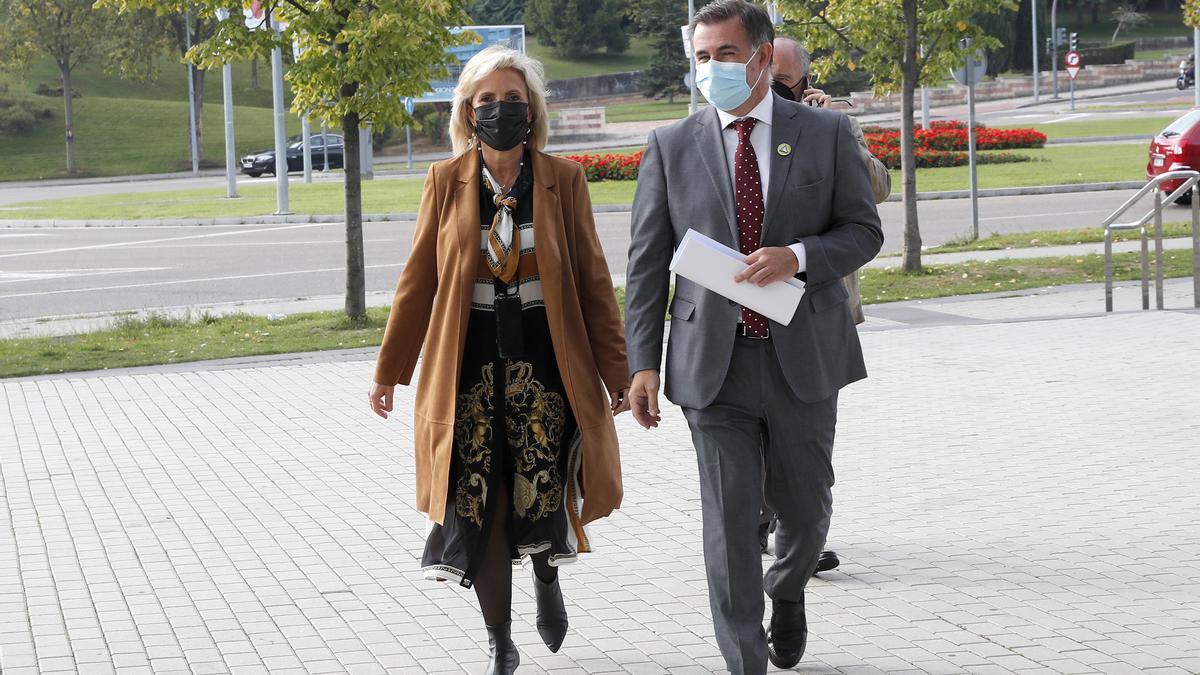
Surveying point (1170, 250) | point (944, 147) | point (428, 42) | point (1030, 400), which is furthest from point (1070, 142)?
point (1030, 400)

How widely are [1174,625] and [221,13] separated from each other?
35.6ft

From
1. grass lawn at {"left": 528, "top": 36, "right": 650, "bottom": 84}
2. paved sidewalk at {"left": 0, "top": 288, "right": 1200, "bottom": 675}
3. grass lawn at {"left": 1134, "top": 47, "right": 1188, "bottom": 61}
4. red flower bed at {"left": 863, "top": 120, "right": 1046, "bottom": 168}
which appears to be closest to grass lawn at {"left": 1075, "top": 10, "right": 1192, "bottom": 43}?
grass lawn at {"left": 1134, "top": 47, "right": 1188, "bottom": 61}

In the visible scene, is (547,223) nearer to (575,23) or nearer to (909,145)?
(909,145)

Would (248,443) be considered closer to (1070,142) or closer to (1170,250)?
(1170,250)

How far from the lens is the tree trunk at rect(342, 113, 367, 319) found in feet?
47.0

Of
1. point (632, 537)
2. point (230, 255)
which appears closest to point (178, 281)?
point (230, 255)

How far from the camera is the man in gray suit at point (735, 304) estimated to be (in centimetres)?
449

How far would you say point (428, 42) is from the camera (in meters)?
14.0

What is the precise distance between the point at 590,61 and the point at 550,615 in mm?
83355

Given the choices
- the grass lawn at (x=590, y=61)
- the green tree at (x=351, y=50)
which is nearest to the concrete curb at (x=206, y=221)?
the green tree at (x=351, y=50)

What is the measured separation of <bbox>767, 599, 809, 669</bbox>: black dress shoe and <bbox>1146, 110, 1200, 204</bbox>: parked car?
21123 mm

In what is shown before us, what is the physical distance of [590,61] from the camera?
8694 centimetres

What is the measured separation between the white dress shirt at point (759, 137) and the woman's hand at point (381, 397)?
1.30 m

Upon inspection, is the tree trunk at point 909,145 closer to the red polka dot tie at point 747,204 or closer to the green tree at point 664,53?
the red polka dot tie at point 747,204
